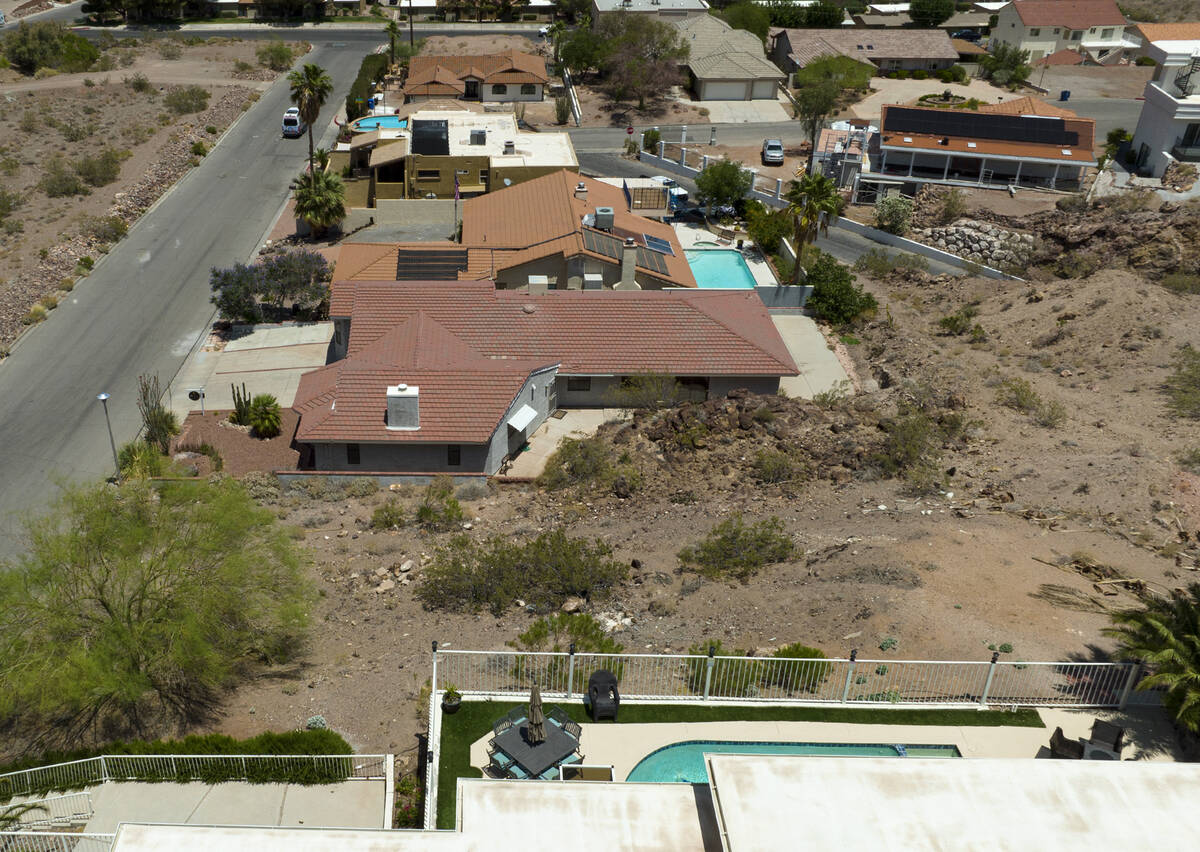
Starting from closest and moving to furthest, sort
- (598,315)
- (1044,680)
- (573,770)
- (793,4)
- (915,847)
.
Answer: (915,847) < (573,770) < (1044,680) < (598,315) < (793,4)

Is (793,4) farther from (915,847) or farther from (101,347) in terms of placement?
(915,847)

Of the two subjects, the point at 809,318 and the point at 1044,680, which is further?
the point at 809,318

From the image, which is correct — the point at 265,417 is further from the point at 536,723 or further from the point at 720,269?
the point at 720,269

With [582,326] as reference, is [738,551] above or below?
below

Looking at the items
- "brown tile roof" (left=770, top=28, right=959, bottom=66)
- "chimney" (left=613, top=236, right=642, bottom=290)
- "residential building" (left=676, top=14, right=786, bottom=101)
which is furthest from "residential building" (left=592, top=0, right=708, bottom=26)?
"chimney" (left=613, top=236, right=642, bottom=290)

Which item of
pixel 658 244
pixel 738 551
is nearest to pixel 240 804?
pixel 738 551

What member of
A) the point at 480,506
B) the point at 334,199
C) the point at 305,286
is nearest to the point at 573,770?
the point at 480,506
